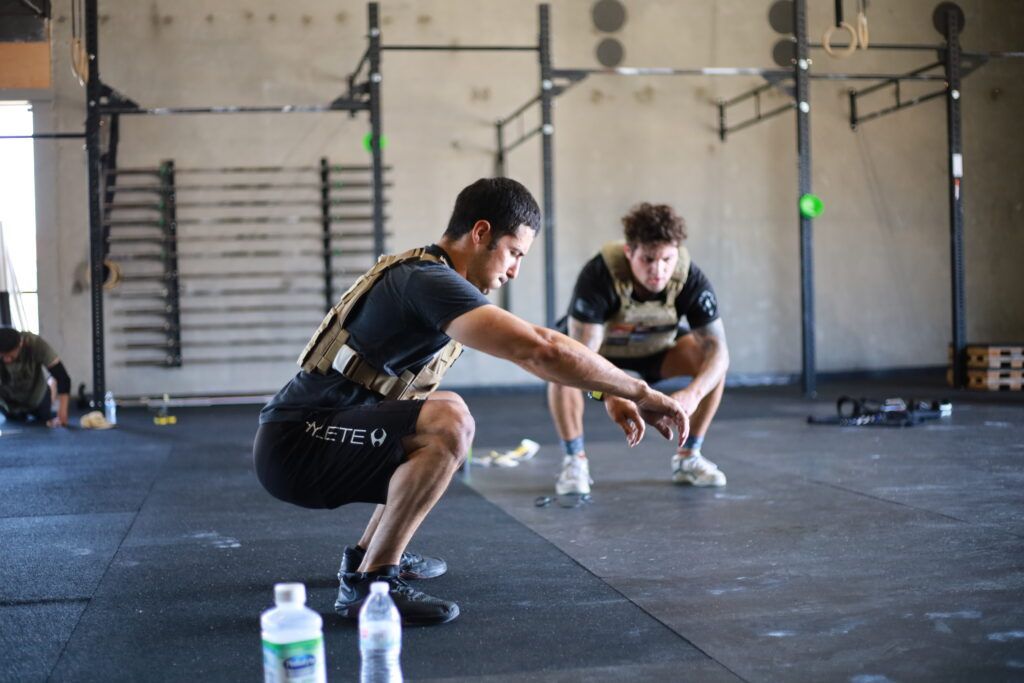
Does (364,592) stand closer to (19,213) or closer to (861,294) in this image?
(19,213)

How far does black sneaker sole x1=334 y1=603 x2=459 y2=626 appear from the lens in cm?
214

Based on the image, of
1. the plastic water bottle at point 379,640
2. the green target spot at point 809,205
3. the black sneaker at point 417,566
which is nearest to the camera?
the plastic water bottle at point 379,640

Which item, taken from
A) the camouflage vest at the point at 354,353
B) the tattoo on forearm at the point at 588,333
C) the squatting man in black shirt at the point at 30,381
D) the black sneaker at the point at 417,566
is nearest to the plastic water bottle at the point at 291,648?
the camouflage vest at the point at 354,353

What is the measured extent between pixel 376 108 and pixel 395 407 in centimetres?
518

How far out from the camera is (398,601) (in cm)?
216

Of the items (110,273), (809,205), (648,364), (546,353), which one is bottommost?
(648,364)

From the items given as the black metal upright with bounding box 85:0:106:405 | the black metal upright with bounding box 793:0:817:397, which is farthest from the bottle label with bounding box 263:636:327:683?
the black metal upright with bounding box 793:0:817:397

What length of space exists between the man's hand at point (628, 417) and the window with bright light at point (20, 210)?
707 cm

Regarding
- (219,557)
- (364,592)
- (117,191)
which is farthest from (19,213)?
(364,592)

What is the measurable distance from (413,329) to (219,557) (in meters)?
1.17

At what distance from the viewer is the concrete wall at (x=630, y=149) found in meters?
8.18

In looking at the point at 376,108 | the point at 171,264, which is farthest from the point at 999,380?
the point at 171,264

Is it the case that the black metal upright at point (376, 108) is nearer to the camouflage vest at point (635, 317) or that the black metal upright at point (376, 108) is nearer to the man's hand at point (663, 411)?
the camouflage vest at point (635, 317)

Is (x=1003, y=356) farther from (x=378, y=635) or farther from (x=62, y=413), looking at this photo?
(x=378, y=635)
